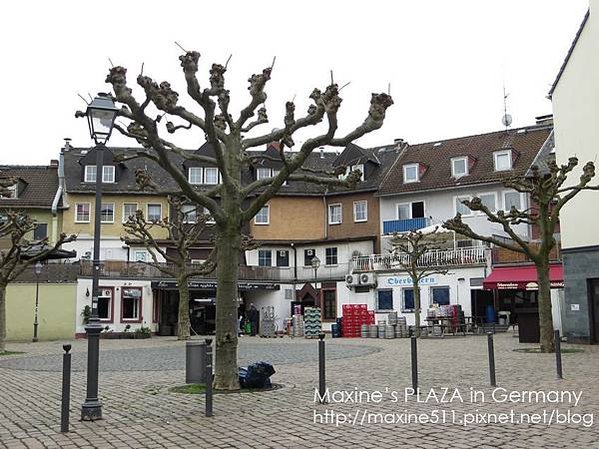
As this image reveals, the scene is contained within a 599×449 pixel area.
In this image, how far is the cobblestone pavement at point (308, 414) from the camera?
26.0 feet

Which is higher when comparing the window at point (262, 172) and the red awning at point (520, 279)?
the window at point (262, 172)

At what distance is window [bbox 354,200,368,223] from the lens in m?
47.7

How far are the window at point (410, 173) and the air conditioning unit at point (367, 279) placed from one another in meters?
7.82

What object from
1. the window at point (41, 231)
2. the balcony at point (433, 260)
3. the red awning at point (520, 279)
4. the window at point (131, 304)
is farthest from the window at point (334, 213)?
the window at point (41, 231)

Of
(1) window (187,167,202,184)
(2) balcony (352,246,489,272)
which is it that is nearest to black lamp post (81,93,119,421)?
(2) balcony (352,246,489,272)

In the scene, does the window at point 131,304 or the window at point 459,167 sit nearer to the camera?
the window at point 131,304

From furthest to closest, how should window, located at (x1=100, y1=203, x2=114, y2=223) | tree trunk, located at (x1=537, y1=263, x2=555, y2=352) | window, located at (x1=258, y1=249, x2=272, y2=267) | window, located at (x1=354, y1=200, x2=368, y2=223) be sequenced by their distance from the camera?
1. window, located at (x1=258, y1=249, x2=272, y2=267)
2. window, located at (x1=354, y1=200, x2=368, y2=223)
3. window, located at (x1=100, y1=203, x2=114, y2=223)
4. tree trunk, located at (x1=537, y1=263, x2=555, y2=352)

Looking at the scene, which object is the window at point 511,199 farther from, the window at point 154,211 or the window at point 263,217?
the window at point 154,211

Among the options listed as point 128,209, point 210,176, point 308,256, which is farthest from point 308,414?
point 210,176

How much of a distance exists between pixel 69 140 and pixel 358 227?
77.5 ft

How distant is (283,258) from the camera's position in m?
48.9

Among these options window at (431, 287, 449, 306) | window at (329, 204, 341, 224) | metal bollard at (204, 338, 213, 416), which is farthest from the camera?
window at (329, 204, 341, 224)

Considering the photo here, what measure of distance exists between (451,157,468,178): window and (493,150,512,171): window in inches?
79.4

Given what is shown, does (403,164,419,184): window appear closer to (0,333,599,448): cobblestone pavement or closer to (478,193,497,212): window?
(478,193,497,212): window
